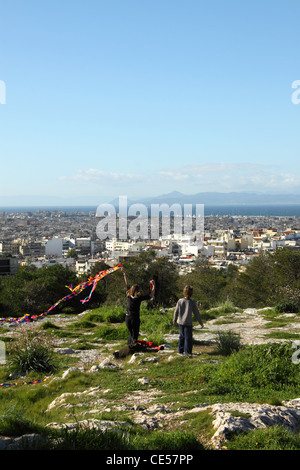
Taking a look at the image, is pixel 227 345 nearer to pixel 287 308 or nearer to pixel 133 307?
pixel 133 307

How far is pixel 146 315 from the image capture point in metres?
18.1

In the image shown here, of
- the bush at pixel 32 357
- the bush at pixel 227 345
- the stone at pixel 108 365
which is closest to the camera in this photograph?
the stone at pixel 108 365

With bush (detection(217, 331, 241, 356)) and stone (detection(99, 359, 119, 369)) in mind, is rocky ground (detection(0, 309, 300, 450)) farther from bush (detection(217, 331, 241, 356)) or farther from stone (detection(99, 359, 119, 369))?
bush (detection(217, 331, 241, 356))

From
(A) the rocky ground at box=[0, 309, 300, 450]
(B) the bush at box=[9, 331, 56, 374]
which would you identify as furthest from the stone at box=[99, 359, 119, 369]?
(B) the bush at box=[9, 331, 56, 374]

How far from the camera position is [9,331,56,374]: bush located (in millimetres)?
10000

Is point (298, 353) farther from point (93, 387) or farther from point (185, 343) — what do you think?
point (93, 387)

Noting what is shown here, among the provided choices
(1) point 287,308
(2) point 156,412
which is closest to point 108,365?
(2) point 156,412

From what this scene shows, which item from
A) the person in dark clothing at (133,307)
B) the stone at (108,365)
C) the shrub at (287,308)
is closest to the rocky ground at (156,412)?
the stone at (108,365)

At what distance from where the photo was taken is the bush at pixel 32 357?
10000 mm

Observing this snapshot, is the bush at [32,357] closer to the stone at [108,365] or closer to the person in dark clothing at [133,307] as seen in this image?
the stone at [108,365]

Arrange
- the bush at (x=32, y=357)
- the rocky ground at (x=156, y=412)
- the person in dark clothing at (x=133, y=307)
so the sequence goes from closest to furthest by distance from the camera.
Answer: the rocky ground at (x=156, y=412) < the bush at (x=32, y=357) < the person in dark clothing at (x=133, y=307)

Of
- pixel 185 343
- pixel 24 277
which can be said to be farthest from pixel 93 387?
pixel 24 277

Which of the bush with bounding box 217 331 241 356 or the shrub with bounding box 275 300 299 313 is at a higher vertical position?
the bush with bounding box 217 331 241 356

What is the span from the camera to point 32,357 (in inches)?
398
